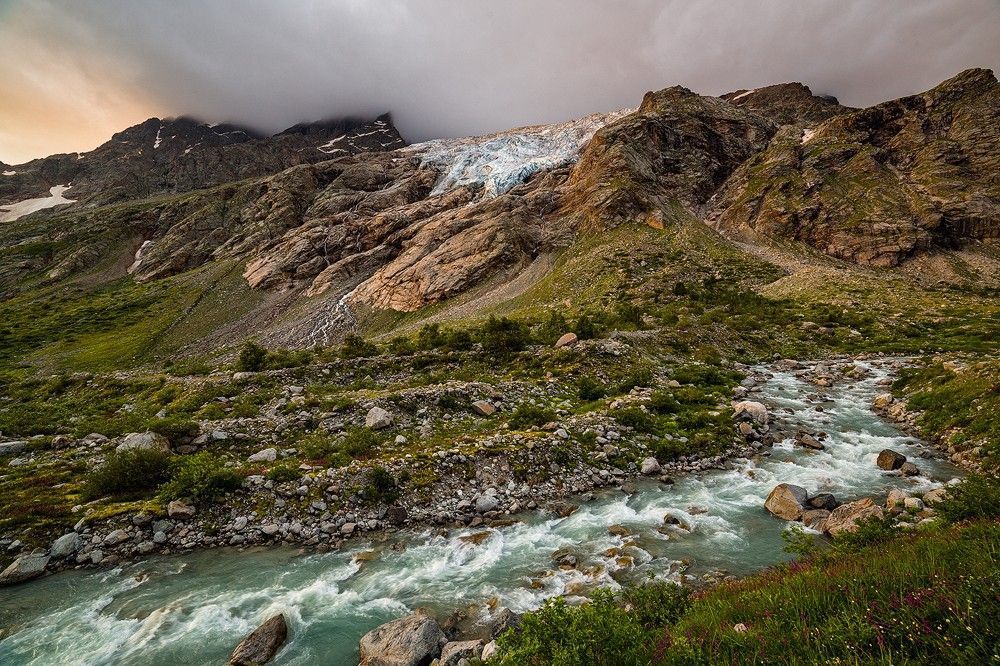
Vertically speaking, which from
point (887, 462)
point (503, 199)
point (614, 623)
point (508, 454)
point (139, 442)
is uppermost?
point (503, 199)

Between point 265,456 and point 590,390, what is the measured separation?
55.5ft

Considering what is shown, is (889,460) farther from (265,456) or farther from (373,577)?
(265,456)

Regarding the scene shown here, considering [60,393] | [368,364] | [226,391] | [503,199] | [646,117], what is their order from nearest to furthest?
1. [226,391]
2. [368,364]
3. [60,393]
4. [503,199]
5. [646,117]

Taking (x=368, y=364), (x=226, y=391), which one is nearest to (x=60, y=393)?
(x=226, y=391)

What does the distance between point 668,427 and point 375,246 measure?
111 metres

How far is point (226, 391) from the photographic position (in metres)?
25.0

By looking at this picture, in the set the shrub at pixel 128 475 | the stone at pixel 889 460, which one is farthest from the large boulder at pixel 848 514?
the shrub at pixel 128 475

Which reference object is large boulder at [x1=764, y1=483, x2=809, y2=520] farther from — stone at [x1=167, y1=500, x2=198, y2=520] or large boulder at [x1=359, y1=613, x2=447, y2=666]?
stone at [x1=167, y1=500, x2=198, y2=520]

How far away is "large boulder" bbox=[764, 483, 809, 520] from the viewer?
13.4 metres

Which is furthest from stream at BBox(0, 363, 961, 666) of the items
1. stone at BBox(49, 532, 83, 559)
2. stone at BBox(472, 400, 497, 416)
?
stone at BBox(472, 400, 497, 416)

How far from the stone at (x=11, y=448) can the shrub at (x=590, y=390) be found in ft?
88.2

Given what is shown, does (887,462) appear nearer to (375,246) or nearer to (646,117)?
(375,246)

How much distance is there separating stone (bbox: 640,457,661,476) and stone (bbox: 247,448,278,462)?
1520cm

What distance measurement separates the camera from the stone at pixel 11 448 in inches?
712
